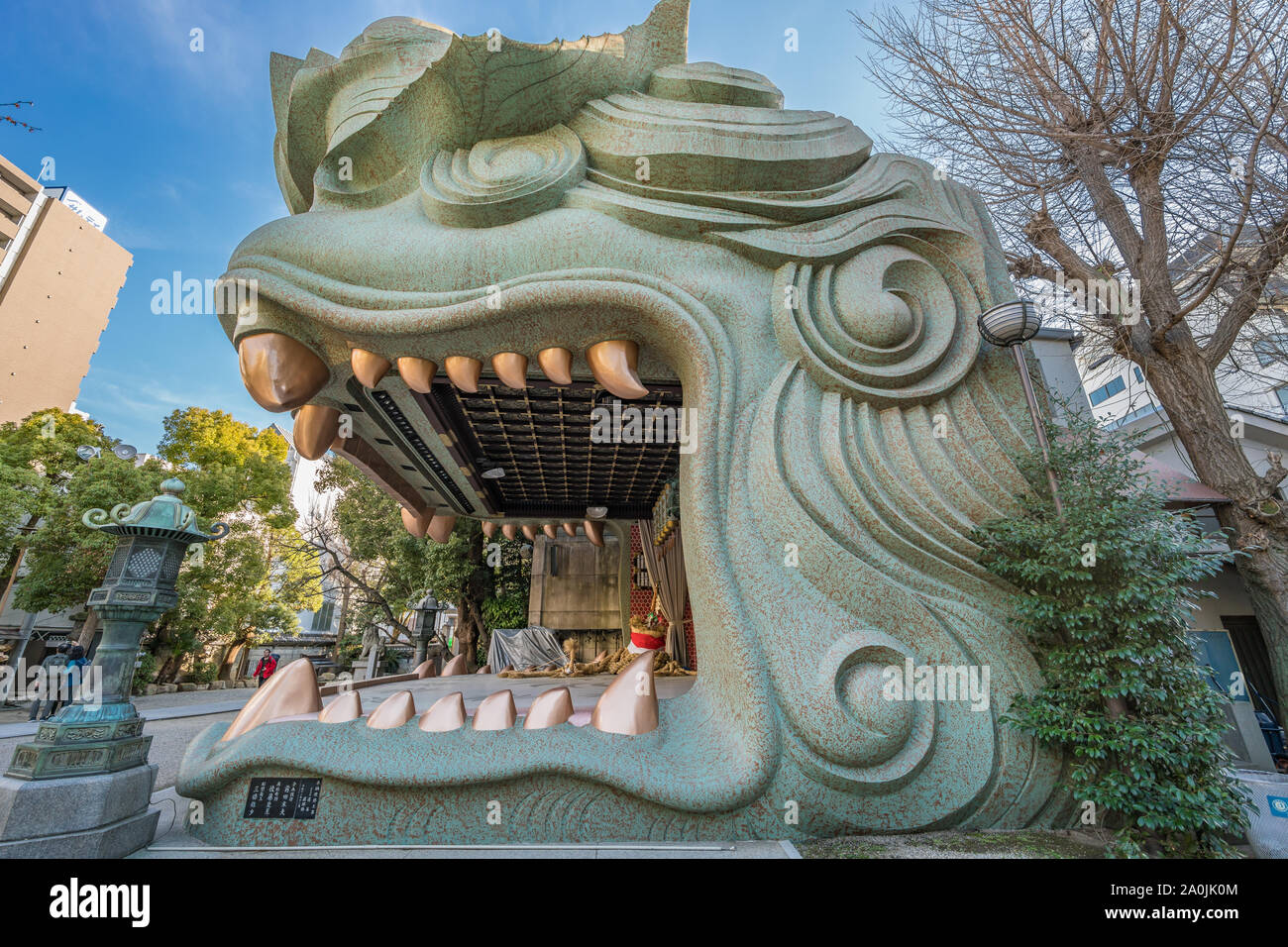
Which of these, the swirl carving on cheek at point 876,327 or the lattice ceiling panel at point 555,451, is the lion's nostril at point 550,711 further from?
the lattice ceiling panel at point 555,451

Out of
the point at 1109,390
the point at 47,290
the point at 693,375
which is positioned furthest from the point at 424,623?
the point at 47,290

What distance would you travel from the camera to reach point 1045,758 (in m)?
3.34

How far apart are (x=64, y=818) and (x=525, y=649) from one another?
1140 centimetres

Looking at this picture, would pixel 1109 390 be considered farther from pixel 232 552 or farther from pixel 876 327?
pixel 232 552

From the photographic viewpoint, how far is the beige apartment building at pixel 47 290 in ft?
84.3

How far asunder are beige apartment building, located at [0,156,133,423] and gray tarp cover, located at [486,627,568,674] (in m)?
26.2

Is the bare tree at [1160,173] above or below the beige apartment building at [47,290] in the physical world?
below

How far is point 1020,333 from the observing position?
386 centimetres

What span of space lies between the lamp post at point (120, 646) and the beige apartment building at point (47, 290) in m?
31.7

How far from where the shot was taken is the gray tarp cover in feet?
45.4

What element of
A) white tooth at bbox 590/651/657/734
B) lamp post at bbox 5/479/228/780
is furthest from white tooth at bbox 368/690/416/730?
lamp post at bbox 5/479/228/780

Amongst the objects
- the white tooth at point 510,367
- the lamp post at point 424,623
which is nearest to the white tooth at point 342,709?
the white tooth at point 510,367

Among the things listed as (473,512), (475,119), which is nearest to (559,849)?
(475,119)
